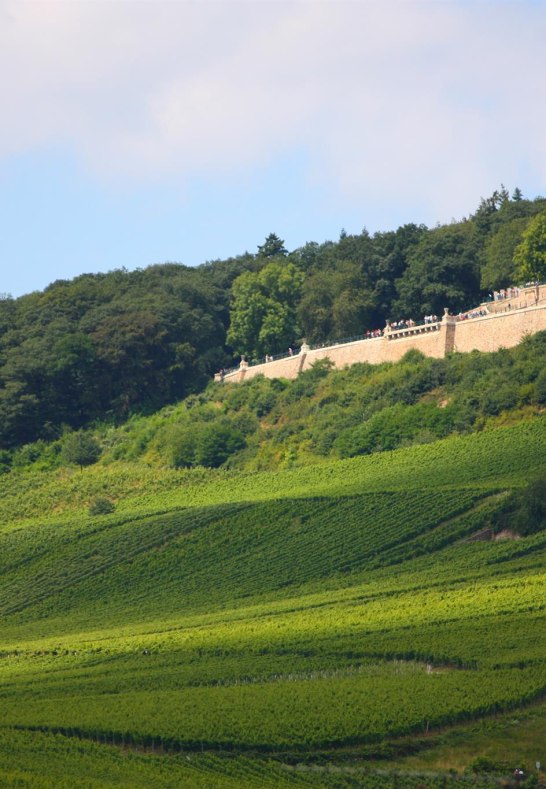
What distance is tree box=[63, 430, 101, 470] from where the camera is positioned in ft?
375

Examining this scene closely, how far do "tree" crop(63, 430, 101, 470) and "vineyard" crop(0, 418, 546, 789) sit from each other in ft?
6.16

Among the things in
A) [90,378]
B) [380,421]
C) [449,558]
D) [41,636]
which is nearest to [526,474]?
[449,558]

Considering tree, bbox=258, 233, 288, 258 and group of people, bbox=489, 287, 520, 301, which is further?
tree, bbox=258, 233, 288, 258

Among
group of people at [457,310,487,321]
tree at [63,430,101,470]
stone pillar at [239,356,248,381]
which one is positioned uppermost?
group of people at [457,310,487,321]

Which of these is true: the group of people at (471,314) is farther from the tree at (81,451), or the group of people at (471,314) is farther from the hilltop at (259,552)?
the tree at (81,451)

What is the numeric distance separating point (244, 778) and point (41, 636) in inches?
1084

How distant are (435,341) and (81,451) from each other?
2481cm

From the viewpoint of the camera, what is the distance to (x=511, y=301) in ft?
342

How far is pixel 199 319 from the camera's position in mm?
123562

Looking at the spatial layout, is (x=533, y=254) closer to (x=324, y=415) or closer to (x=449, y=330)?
(x=449, y=330)

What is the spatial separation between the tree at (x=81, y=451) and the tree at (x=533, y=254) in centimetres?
2973

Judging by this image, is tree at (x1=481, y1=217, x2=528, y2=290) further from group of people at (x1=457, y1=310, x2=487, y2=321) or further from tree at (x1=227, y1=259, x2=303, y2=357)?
tree at (x1=227, y1=259, x2=303, y2=357)

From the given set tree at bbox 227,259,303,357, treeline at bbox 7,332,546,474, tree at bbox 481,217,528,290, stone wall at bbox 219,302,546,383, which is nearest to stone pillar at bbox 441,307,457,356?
stone wall at bbox 219,302,546,383

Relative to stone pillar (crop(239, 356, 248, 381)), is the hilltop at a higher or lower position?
lower
